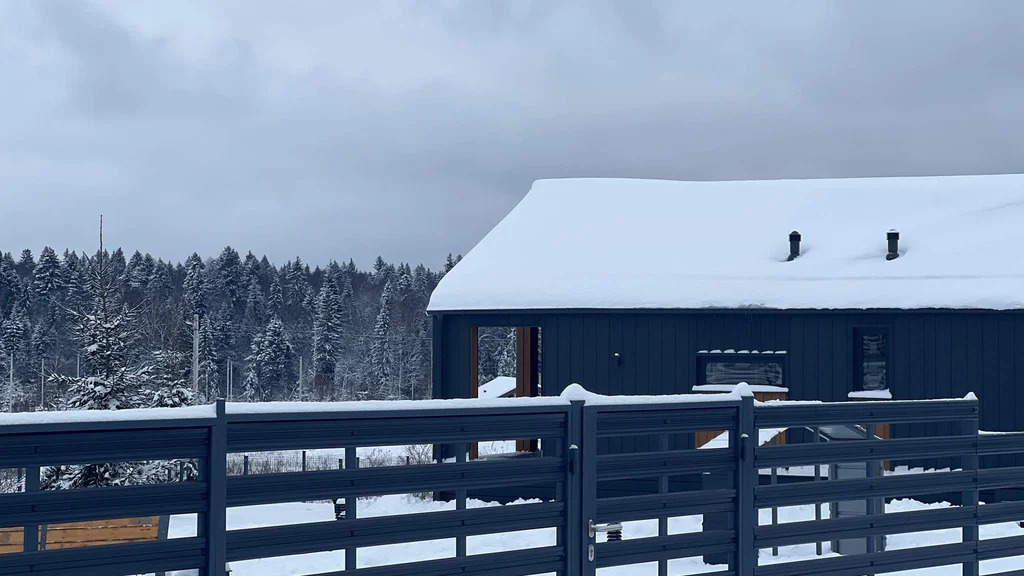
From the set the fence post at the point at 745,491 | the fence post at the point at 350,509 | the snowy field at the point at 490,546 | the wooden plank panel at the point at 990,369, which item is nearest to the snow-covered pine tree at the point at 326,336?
the snowy field at the point at 490,546

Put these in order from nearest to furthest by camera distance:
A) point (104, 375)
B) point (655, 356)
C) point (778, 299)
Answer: point (778, 299) → point (655, 356) → point (104, 375)

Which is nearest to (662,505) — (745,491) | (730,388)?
(745,491)

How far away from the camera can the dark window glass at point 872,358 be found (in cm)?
1728

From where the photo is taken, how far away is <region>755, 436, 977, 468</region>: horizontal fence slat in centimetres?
665

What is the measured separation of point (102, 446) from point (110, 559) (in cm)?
50

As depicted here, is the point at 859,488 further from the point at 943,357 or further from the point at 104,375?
the point at 104,375

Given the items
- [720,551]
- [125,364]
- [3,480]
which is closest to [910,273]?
[720,551]

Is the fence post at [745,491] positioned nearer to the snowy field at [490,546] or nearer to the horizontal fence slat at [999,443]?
the horizontal fence slat at [999,443]

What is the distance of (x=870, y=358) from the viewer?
17.5 meters

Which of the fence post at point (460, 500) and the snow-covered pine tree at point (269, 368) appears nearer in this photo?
the fence post at point (460, 500)

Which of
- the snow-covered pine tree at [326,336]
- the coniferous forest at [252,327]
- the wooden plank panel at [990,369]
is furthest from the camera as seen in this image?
the snow-covered pine tree at [326,336]

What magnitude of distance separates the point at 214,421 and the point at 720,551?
3.26m

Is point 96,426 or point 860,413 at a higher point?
point 96,426

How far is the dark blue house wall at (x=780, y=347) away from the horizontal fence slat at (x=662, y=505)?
37.0 feet
